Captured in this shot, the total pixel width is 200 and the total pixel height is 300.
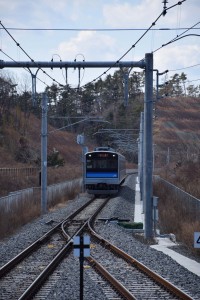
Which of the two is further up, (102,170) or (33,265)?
(102,170)

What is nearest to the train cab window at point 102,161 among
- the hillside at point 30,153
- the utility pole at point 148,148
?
the hillside at point 30,153

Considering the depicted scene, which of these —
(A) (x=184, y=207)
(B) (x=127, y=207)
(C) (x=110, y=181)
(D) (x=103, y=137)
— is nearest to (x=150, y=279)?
(A) (x=184, y=207)

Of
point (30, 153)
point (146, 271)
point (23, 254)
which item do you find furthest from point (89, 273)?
point (30, 153)

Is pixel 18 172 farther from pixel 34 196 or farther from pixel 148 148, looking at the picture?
pixel 148 148

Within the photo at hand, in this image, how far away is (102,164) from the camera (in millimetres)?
39969

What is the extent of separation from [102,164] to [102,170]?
451 millimetres

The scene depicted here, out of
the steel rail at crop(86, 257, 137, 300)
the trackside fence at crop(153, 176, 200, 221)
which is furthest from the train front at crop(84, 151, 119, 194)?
the steel rail at crop(86, 257, 137, 300)

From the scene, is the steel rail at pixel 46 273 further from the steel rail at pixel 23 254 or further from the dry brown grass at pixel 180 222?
the dry brown grass at pixel 180 222

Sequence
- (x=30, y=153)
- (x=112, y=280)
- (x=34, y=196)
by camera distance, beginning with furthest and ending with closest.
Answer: (x=30, y=153)
(x=34, y=196)
(x=112, y=280)

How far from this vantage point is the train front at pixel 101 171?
39.6 m

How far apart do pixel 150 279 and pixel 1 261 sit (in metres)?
4.25

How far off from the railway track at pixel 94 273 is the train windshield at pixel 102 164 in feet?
67.9

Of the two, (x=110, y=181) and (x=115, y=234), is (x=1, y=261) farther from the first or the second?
(x=110, y=181)

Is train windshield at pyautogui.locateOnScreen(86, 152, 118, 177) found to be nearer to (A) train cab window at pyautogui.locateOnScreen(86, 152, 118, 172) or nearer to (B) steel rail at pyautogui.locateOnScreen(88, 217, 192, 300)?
(A) train cab window at pyautogui.locateOnScreen(86, 152, 118, 172)
